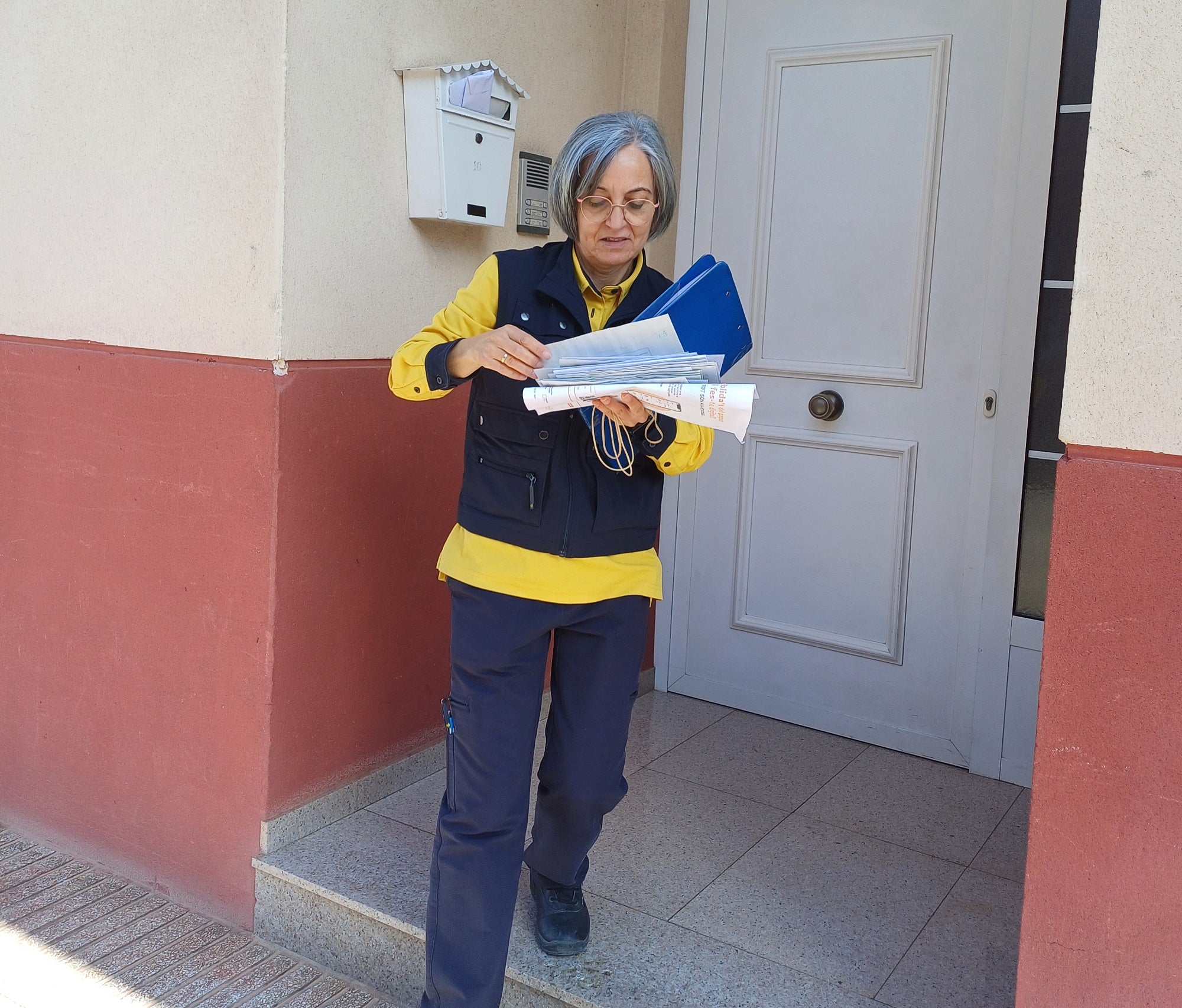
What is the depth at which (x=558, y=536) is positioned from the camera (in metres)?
1.96

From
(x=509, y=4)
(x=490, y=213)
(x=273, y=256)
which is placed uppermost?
(x=509, y=4)

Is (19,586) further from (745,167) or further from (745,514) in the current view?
(745,167)

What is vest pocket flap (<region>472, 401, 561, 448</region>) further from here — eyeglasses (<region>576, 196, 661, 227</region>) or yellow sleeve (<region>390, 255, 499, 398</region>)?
eyeglasses (<region>576, 196, 661, 227</region>)

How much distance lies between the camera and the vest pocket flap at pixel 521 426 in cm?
196

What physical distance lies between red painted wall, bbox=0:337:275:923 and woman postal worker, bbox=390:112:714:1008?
25.6 inches

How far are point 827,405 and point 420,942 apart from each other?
1860mm

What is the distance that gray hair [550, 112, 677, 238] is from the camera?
73.2 inches

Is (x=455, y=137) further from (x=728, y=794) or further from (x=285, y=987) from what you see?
(x=285, y=987)

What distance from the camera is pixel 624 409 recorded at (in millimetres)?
1708

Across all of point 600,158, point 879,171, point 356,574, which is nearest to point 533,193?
point 879,171

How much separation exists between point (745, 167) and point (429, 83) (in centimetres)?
118

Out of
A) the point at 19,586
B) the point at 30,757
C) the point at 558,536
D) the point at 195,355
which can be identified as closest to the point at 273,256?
the point at 195,355

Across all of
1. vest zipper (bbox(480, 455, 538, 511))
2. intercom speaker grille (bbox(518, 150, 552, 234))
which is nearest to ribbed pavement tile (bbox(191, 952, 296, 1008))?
vest zipper (bbox(480, 455, 538, 511))

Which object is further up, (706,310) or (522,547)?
(706,310)
